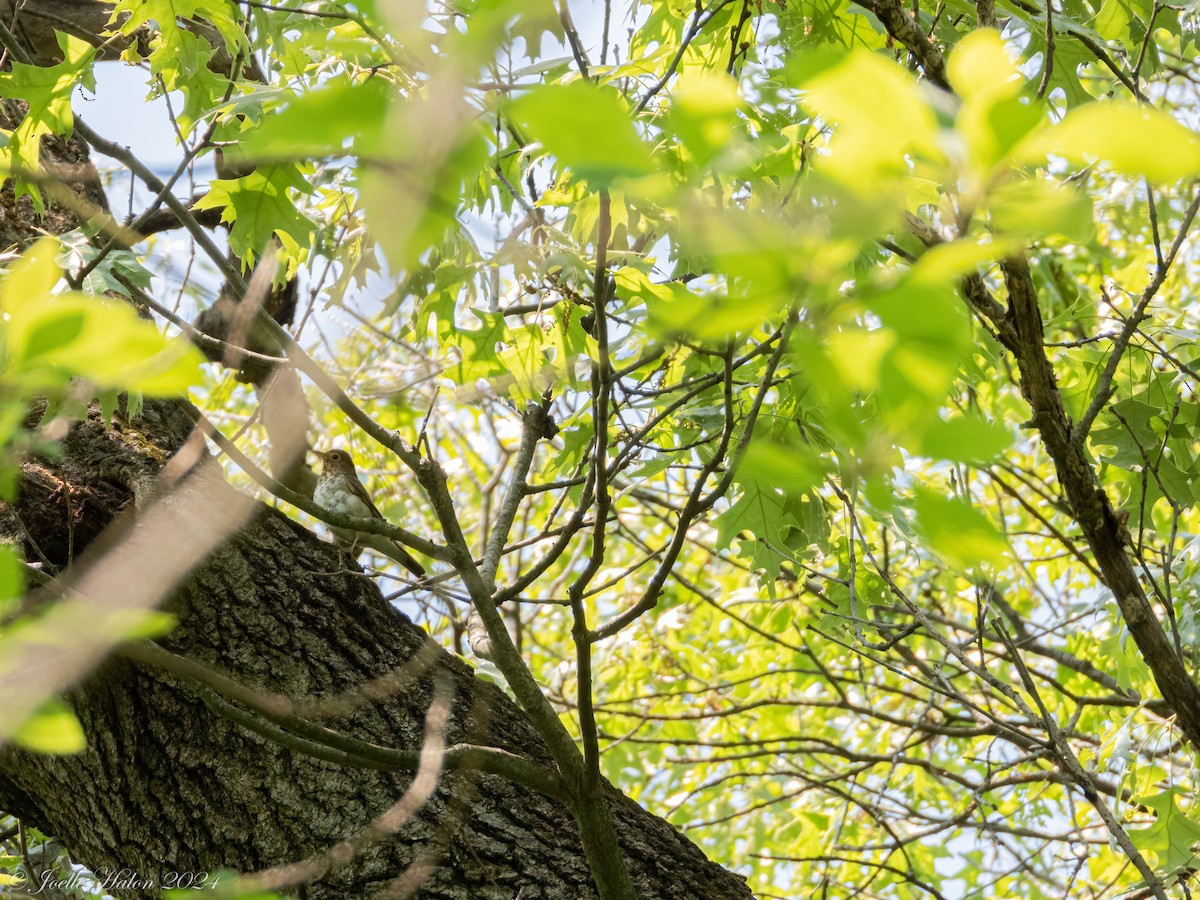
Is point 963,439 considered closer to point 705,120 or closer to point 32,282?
point 705,120

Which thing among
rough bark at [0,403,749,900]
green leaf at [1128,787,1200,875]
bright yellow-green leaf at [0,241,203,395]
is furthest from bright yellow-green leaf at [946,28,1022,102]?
green leaf at [1128,787,1200,875]

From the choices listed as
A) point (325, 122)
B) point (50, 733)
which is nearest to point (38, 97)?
point (50, 733)

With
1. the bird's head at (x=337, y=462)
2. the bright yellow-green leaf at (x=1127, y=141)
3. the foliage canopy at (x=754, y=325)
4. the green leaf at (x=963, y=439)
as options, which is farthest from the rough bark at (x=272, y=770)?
the bird's head at (x=337, y=462)

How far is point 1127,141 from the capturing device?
1.37 feet

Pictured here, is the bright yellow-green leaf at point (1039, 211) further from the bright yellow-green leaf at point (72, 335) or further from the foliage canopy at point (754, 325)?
the bright yellow-green leaf at point (72, 335)

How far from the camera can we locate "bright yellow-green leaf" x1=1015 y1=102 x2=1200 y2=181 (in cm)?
41

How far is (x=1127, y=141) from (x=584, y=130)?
231mm

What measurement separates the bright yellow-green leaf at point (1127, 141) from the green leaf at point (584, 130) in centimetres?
17

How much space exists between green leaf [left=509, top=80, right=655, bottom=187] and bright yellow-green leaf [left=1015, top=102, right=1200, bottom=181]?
0.17 metres

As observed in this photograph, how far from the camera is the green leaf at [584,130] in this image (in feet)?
1.35

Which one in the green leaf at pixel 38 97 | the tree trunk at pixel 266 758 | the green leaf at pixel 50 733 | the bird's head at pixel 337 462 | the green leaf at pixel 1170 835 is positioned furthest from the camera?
the bird's head at pixel 337 462

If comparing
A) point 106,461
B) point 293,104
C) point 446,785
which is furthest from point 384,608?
point 293,104

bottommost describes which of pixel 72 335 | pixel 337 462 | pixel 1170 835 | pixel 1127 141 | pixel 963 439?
pixel 72 335

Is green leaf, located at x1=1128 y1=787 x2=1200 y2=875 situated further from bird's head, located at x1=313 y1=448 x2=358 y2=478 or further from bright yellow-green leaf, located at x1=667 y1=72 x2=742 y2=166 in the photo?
bird's head, located at x1=313 y1=448 x2=358 y2=478
